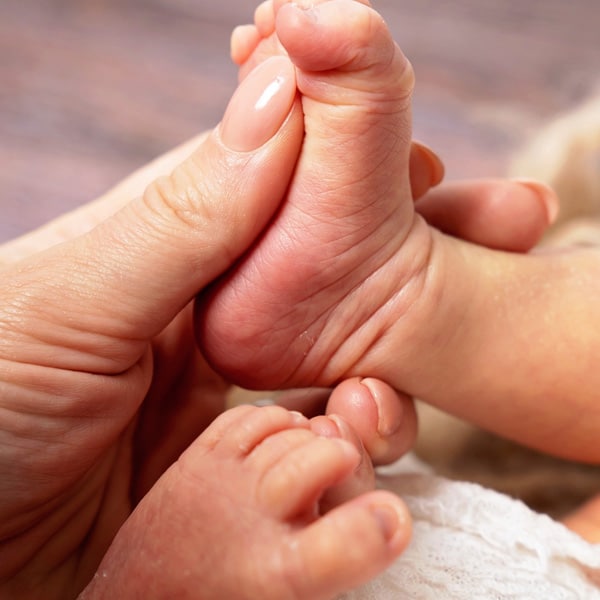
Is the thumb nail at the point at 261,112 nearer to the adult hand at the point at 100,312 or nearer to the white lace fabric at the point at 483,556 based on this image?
the adult hand at the point at 100,312

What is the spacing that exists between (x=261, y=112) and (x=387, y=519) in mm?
334

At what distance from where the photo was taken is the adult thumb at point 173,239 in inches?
25.8

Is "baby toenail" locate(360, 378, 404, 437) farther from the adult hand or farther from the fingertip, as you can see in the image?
the fingertip

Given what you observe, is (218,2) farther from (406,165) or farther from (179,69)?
(406,165)

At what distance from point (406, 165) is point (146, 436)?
37cm

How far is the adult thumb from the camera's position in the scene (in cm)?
65

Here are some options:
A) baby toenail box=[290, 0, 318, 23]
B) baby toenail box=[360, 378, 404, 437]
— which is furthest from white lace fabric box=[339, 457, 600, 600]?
baby toenail box=[290, 0, 318, 23]

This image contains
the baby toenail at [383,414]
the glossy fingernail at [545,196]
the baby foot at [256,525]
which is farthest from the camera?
the glossy fingernail at [545,196]

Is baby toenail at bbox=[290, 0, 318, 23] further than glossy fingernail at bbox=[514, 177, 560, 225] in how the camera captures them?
No

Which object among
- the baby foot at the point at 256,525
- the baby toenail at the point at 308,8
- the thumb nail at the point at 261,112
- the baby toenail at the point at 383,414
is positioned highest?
the baby toenail at the point at 308,8

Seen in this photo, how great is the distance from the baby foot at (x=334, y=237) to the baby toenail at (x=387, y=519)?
0.74ft

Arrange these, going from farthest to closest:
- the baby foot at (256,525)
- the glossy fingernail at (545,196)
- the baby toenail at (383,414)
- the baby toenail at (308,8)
Answer: the glossy fingernail at (545,196) → the baby toenail at (383,414) → the baby toenail at (308,8) → the baby foot at (256,525)

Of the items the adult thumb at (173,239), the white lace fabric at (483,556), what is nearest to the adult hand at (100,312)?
the adult thumb at (173,239)

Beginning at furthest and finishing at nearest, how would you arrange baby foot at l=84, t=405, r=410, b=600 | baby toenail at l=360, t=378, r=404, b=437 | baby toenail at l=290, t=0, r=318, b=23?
baby toenail at l=360, t=378, r=404, b=437, baby toenail at l=290, t=0, r=318, b=23, baby foot at l=84, t=405, r=410, b=600
